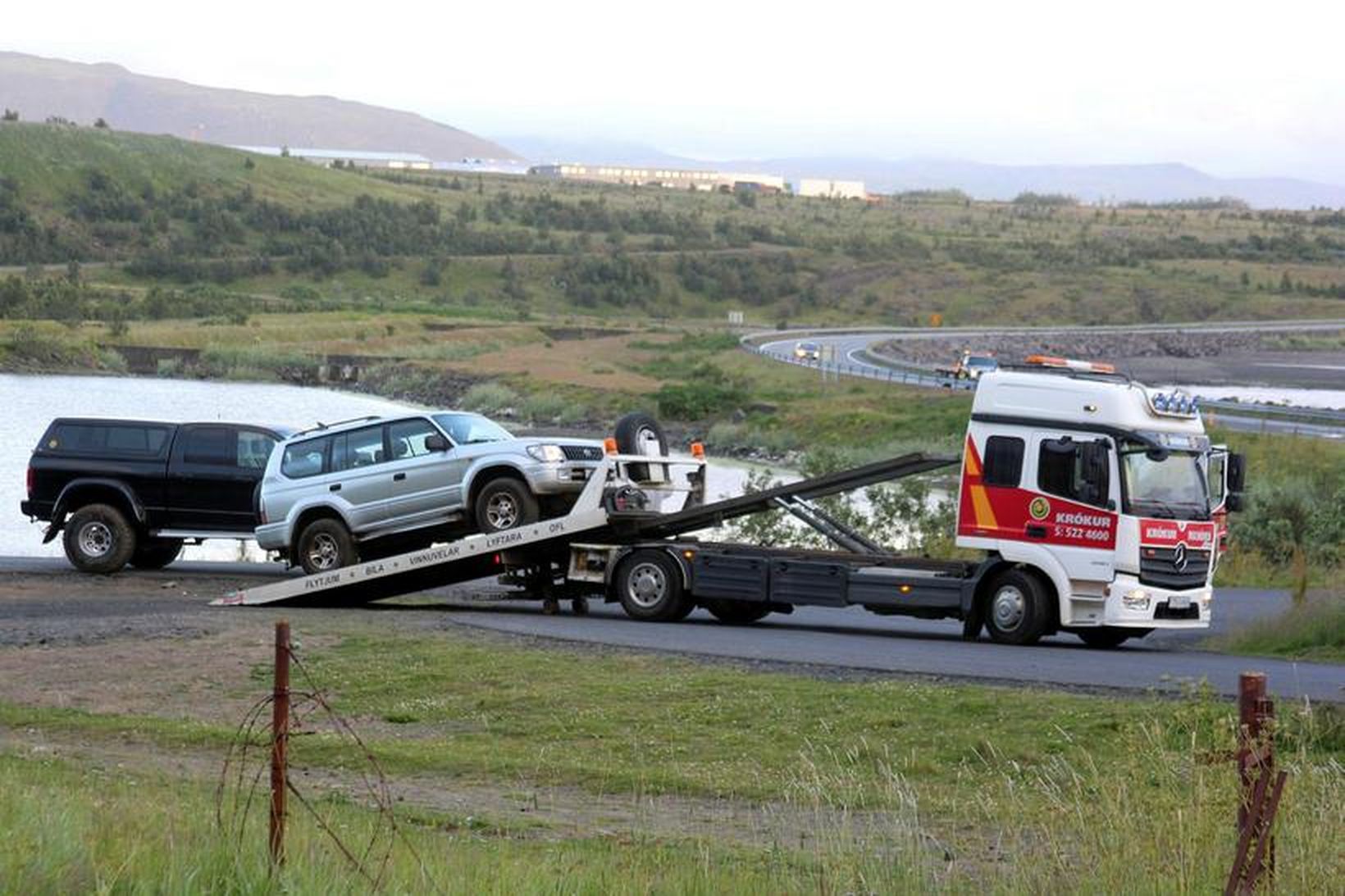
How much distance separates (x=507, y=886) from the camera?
8.87 metres

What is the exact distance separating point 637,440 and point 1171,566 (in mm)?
6409

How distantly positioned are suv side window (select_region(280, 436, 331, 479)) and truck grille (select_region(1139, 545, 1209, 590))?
34.5 feet

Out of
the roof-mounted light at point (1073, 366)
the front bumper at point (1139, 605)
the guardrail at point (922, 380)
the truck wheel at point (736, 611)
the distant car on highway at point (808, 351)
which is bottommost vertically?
the truck wheel at point (736, 611)

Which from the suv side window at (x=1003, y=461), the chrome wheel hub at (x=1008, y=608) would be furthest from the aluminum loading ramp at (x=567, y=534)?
the chrome wheel hub at (x=1008, y=608)

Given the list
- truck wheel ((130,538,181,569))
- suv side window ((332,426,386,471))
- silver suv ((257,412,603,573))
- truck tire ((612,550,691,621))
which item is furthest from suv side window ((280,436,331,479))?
truck tire ((612,550,691,621))

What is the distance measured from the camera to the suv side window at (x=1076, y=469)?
20859 mm

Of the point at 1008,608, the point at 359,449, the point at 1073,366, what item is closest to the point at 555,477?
the point at 359,449

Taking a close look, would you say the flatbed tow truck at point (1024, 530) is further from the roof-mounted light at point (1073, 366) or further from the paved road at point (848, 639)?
the paved road at point (848, 639)

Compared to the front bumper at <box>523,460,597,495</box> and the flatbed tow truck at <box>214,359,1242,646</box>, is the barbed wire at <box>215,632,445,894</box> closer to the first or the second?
the flatbed tow truck at <box>214,359,1242,646</box>

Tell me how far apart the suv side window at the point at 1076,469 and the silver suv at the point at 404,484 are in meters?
5.91

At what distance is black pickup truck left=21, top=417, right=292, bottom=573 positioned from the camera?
92.5ft

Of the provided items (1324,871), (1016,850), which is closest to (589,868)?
(1016,850)

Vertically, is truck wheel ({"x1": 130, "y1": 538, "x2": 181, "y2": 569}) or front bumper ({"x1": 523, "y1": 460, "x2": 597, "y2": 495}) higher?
front bumper ({"x1": 523, "y1": 460, "x2": 597, "y2": 495})

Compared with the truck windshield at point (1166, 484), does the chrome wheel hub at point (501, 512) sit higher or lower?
lower
